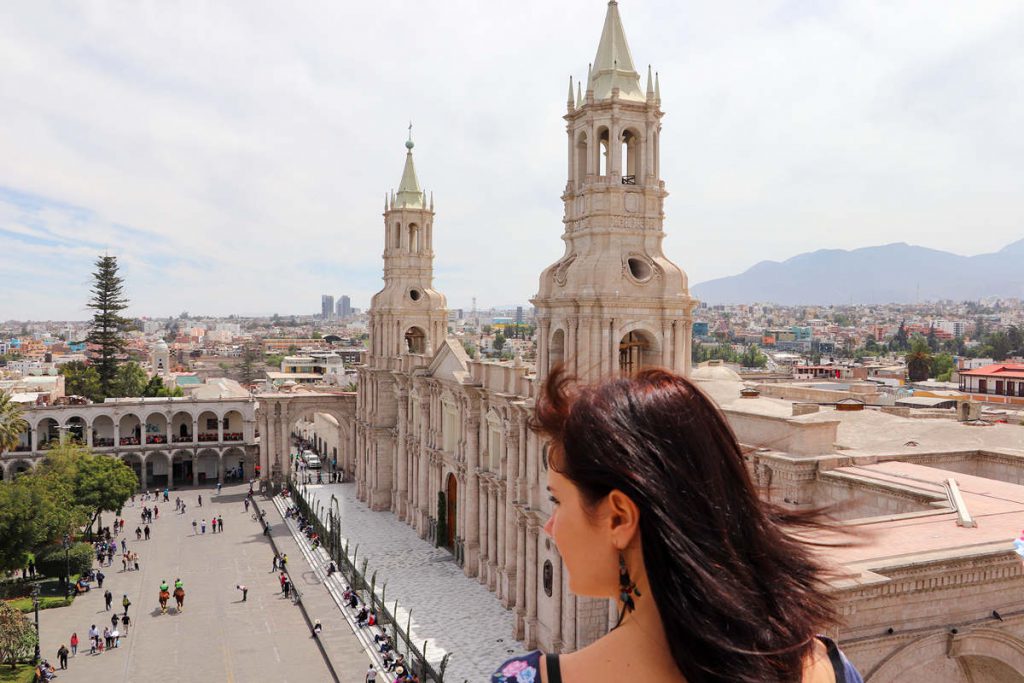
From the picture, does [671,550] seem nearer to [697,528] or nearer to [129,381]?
[697,528]

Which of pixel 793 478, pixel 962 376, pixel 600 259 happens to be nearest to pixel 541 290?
pixel 600 259

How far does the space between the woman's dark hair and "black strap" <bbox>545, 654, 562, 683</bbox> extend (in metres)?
0.41

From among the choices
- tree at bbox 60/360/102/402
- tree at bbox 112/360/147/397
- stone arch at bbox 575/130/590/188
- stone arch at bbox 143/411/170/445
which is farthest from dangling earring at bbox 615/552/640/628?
tree at bbox 112/360/147/397

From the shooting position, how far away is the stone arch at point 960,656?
10.2 metres

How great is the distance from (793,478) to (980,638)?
270 inches

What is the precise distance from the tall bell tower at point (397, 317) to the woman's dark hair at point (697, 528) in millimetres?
36159

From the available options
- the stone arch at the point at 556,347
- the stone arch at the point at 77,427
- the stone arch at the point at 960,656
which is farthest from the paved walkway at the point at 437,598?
the stone arch at the point at 77,427

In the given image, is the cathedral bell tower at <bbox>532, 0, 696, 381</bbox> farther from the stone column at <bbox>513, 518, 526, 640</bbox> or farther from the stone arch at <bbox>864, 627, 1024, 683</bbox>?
the stone arch at <bbox>864, 627, 1024, 683</bbox>

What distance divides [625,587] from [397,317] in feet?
123

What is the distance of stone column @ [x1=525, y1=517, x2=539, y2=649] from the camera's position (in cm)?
2220

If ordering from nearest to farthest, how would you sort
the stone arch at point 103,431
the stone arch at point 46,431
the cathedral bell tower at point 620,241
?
the cathedral bell tower at point 620,241 → the stone arch at point 46,431 → the stone arch at point 103,431

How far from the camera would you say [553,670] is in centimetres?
242

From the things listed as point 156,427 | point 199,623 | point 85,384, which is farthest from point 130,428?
point 199,623

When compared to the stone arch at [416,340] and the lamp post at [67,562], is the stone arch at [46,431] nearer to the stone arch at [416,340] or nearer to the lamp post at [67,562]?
the lamp post at [67,562]
